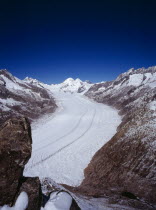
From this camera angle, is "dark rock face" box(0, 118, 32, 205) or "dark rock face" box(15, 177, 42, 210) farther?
"dark rock face" box(15, 177, 42, 210)

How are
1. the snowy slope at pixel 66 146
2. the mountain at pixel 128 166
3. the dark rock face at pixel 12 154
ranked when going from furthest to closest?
the snowy slope at pixel 66 146 < the mountain at pixel 128 166 < the dark rock face at pixel 12 154

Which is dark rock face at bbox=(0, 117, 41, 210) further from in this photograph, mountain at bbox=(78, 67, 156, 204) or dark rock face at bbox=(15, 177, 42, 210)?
mountain at bbox=(78, 67, 156, 204)

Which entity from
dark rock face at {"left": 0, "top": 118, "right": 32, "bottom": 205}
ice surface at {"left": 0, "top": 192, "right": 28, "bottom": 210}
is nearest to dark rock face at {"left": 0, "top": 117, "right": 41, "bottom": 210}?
dark rock face at {"left": 0, "top": 118, "right": 32, "bottom": 205}

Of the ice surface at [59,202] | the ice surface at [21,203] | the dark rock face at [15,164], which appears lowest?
the ice surface at [59,202]

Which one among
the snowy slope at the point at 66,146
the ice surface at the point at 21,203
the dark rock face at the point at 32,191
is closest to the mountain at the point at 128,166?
the snowy slope at the point at 66,146

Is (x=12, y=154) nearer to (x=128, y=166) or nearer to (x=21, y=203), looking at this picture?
(x=21, y=203)

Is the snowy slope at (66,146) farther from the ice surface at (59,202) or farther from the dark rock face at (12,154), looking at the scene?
the dark rock face at (12,154)

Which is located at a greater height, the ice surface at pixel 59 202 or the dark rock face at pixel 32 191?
the dark rock face at pixel 32 191
